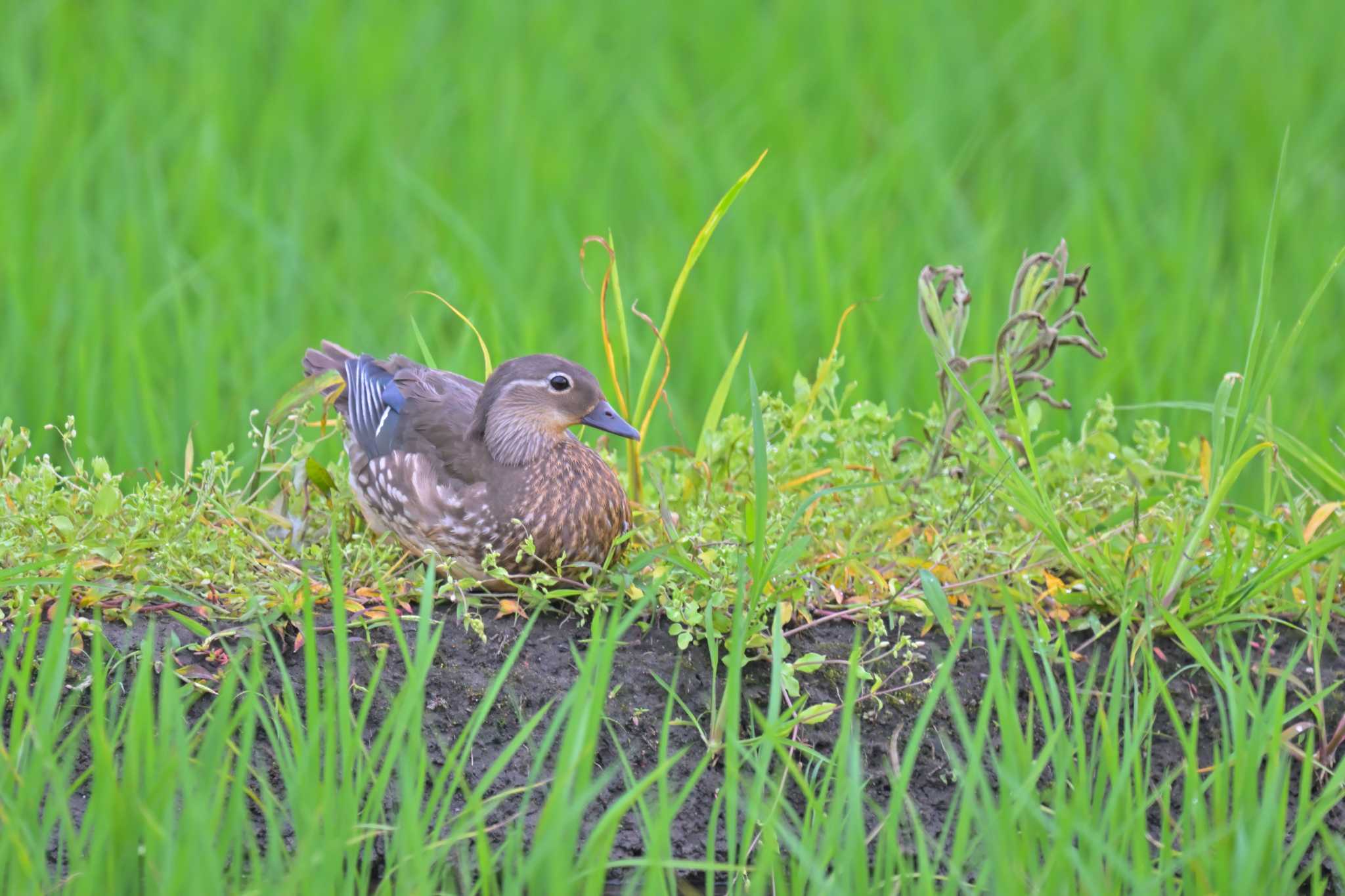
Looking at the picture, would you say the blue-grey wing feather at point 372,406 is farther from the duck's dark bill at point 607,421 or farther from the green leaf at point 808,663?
the green leaf at point 808,663

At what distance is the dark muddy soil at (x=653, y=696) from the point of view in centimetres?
271

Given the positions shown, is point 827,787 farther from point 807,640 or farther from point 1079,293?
point 1079,293

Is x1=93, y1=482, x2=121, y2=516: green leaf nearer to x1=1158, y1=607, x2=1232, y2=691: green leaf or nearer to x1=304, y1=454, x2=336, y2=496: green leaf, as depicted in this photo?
x1=304, y1=454, x2=336, y2=496: green leaf

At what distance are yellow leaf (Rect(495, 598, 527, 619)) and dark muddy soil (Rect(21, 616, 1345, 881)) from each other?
0.01 metres

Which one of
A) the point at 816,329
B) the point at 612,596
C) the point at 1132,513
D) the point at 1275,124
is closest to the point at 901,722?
the point at 612,596

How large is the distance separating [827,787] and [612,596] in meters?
0.57

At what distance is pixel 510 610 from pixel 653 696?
332mm

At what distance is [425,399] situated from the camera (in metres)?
3.30

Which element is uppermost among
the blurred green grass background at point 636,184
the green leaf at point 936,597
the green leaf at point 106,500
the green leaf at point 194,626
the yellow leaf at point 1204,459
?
the blurred green grass background at point 636,184

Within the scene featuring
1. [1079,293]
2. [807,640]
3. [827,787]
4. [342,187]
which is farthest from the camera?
[342,187]

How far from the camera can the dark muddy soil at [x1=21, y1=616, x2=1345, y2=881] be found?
8.88ft

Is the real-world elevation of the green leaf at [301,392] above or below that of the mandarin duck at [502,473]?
above

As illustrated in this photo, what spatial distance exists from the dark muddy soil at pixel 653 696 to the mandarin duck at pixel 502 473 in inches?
6.9

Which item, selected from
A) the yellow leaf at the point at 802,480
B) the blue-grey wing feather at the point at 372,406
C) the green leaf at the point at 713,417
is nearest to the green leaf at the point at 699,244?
the green leaf at the point at 713,417
